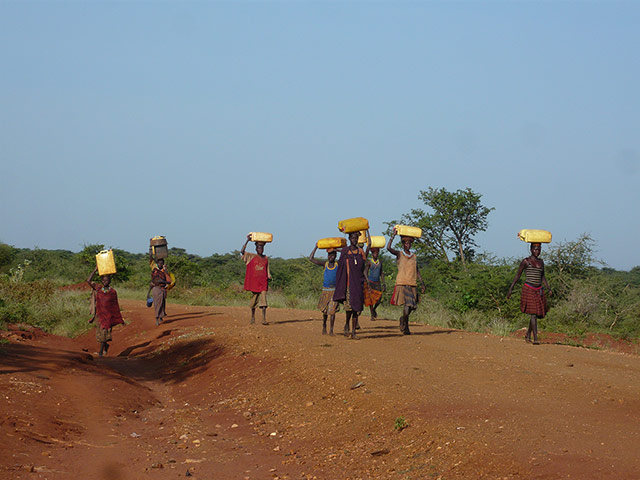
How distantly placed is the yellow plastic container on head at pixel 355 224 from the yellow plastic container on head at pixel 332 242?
33.5 inches

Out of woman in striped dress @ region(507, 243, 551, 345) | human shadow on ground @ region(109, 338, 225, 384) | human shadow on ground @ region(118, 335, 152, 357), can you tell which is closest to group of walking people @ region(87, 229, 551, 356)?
woman in striped dress @ region(507, 243, 551, 345)

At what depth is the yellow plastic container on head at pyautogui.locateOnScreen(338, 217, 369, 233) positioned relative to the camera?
1309 cm

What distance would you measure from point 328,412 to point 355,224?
16.4 feet

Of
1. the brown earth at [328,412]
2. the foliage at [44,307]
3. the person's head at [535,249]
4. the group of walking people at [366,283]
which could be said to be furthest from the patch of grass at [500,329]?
the foliage at [44,307]

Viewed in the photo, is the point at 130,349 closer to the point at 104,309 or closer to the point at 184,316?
the point at 104,309

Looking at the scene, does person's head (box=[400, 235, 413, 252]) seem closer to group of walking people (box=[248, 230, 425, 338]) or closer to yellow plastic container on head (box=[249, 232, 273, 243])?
group of walking people (box=[248, 230, 425, 338])

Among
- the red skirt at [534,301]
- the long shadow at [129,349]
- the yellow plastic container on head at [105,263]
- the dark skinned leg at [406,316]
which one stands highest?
the yellow plastic container on head at [105,263]

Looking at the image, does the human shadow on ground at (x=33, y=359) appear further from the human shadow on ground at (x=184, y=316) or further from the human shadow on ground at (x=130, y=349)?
the human shadow on ground at (x=184, y=316)

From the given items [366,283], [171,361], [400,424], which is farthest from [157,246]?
[400,424]

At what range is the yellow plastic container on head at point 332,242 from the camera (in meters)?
14.1

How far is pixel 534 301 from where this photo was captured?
13.6 meters

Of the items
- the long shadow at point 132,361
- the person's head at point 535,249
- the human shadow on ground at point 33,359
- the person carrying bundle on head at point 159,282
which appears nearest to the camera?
the human shadow on ground at point 33,359

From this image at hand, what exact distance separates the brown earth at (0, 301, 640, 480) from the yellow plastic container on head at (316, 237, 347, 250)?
177cm

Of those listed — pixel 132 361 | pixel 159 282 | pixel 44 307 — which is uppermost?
pixel 159 282
